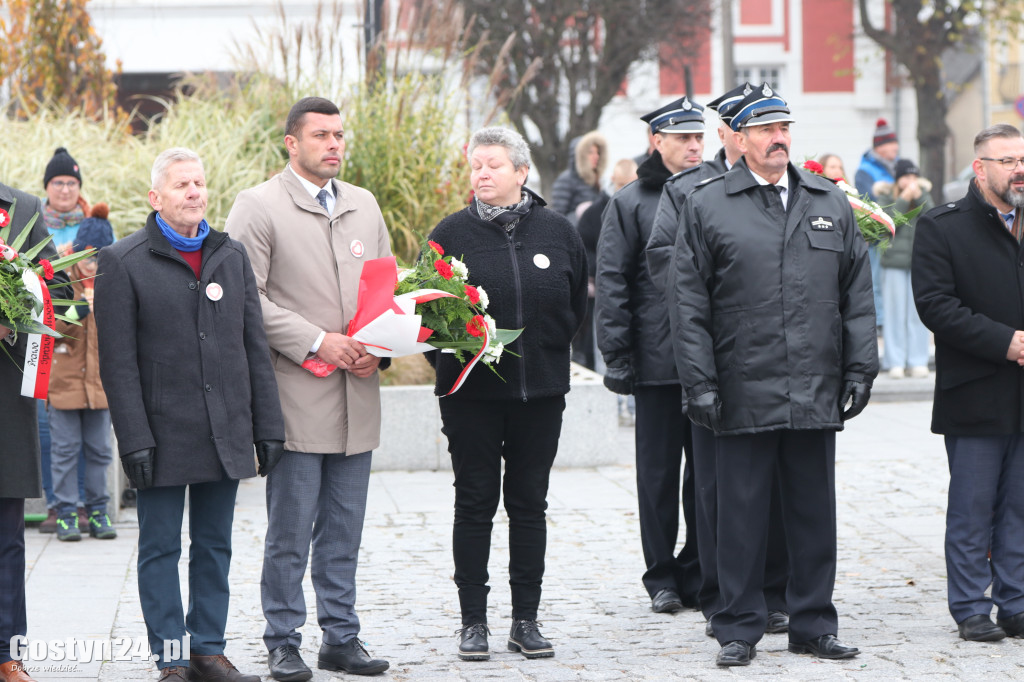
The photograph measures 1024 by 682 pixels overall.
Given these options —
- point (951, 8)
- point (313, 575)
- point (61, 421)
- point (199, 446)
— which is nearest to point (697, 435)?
point (313, 575)

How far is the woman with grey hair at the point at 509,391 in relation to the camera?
590cm

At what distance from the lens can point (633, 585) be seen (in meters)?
7.07

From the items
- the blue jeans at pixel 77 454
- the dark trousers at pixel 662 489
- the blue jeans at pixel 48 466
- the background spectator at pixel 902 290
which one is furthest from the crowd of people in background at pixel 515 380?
the background spectator at pixel 902 290

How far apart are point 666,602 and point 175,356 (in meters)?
2.66

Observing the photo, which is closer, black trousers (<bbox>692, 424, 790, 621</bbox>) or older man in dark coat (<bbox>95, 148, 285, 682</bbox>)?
older man in dark coat (<bbox>95, 148, 285, 682</bbox>)

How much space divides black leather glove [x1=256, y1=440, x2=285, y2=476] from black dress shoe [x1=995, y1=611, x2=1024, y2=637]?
3.16m

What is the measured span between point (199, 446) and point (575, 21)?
21.6m

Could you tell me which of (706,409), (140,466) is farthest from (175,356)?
(706,409)

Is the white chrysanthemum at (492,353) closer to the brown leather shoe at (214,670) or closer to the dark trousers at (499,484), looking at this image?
the dark trousers at (499,484)

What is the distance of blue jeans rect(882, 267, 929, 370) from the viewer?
45.1 ft

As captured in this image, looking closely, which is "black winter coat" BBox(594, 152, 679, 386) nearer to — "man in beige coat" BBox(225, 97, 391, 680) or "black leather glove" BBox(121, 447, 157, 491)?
"man in beige coat" BBox(225, 97, 391, 680)

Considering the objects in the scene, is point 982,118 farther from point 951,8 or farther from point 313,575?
point 313,575

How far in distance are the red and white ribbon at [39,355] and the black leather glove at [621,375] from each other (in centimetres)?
261

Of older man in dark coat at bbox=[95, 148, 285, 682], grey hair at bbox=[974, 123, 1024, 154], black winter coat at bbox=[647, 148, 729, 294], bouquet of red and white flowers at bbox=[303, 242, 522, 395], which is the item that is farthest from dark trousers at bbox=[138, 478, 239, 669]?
grey hair at bbox=[974, 123, 1024, 154]
